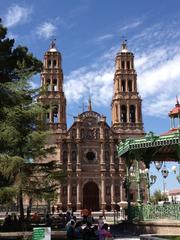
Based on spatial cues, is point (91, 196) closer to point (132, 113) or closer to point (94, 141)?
point (94, 141)

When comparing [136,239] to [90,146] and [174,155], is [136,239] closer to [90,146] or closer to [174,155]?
[174,155]

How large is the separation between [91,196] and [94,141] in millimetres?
7696

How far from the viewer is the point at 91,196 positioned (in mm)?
54562

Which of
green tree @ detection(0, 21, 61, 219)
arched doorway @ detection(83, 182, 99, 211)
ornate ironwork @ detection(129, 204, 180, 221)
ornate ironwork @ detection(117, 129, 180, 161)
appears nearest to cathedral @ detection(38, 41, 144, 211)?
arched doorway @ detection(83, 182, 99, 211)

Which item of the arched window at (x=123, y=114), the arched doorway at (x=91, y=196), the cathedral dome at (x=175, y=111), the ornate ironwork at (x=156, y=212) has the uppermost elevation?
the arched window at (x=123, y=114)

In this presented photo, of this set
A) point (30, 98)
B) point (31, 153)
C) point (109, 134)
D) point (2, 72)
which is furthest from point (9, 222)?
point (109, 134)

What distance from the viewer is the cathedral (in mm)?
53719

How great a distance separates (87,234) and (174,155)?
12.2m

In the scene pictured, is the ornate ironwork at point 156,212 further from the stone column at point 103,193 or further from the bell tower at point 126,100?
the bell tower at point 126,100

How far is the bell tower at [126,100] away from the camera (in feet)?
187

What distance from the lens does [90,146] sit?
56.0 meters

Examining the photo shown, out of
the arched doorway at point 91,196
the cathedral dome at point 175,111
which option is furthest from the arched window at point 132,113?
the cathedral dome at point 175,111

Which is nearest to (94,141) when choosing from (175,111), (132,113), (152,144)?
(132,113)

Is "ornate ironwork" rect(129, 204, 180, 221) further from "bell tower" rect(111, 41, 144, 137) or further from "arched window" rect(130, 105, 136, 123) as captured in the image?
"arched window" rect(130, 105, 136, 123)
